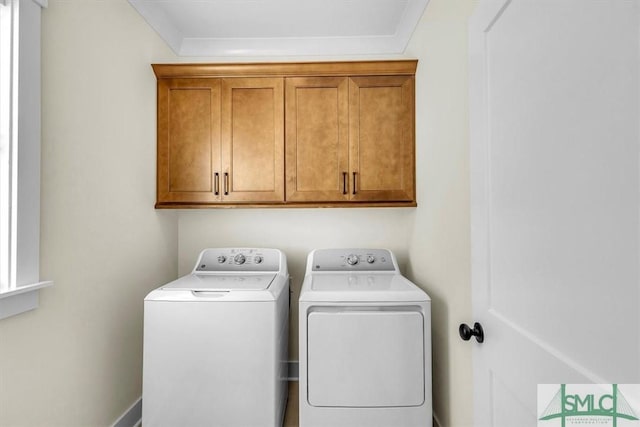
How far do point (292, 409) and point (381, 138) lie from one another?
1.80m

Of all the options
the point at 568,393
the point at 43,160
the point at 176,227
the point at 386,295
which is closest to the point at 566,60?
the point at 568,393

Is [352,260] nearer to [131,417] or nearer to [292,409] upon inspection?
[292,409]

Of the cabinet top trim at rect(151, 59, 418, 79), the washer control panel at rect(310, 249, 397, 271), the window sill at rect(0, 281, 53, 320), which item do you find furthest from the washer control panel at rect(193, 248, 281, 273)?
the cabinet top trim at rect(151, 59, 418, 79)

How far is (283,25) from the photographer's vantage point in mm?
2189

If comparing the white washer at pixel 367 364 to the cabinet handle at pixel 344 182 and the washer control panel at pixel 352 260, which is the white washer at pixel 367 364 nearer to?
the washer control panel at pixel 352 260

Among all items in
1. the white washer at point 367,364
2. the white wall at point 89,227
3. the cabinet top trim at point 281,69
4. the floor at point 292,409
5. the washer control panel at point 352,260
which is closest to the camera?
the white wall at point 89,227

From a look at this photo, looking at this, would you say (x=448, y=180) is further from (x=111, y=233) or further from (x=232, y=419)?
(x=111, y=233)

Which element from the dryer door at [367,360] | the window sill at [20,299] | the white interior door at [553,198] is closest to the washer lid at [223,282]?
the dryer door at [367,360]

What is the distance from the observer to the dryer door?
156 cm

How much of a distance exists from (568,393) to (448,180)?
99cm

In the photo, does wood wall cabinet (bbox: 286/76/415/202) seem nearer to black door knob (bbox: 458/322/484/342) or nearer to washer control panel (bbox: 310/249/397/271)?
washer control panel (bbox: 310/249/397/271)

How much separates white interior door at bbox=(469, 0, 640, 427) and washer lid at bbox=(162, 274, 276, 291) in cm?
111

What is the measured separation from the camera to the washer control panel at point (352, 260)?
86.8 inches

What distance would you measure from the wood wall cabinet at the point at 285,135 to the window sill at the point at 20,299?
3.20 feet
